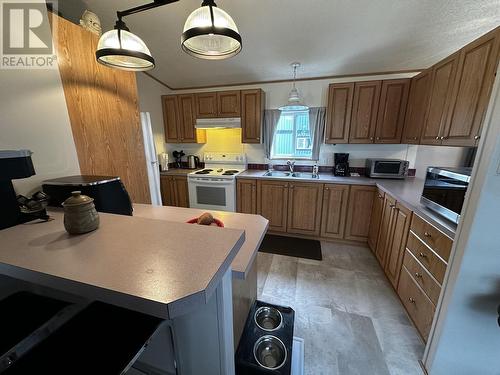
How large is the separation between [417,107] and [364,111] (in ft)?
1.86

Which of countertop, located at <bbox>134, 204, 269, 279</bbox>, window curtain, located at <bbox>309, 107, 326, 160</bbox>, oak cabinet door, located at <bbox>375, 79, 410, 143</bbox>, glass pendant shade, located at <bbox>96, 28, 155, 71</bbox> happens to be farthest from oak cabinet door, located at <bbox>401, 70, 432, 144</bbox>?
glass pendant shade, located at <bbox>96, 28, 155, 71</bbox>

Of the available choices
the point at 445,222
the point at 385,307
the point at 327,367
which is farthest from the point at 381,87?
the point at 327,367

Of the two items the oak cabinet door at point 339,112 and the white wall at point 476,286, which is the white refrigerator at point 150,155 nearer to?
the oak cabinet door at point 339,112

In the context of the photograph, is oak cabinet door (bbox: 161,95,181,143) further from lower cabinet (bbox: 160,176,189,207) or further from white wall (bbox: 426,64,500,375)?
white wall (bbox: 426,64,500,375)

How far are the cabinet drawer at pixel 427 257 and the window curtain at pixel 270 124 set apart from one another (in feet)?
7.58

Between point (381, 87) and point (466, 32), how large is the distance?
783 millimetres

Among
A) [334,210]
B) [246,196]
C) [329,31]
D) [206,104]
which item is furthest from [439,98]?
[206,104]

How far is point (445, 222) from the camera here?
137cm

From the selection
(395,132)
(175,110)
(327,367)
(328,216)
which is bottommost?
(327,367)

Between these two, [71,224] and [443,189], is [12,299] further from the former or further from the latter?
[443,189]

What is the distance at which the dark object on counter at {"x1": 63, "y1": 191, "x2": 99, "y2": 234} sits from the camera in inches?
28.9

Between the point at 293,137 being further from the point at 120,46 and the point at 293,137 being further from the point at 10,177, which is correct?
Answer: the point at 10,177

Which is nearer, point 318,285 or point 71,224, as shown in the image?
point 71,224

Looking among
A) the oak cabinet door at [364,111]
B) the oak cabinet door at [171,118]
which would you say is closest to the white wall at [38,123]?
the oak cabinet door at [171,118]
